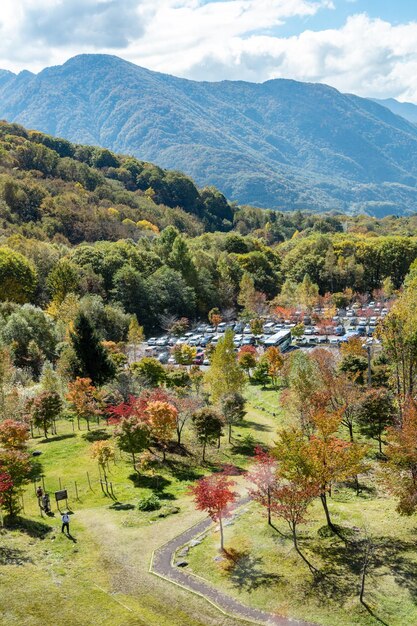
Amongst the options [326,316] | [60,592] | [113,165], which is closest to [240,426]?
[60,592]

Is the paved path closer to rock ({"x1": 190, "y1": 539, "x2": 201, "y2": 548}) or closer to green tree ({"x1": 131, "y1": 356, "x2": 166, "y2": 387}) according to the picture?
rock ({"x1": 190, "y1": 539, "x2": 201, "y2": 548})

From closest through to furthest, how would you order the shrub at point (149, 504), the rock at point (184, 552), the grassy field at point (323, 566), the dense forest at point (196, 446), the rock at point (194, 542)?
the grassy field at point (323, 566) → the dense forest at point (196, 446) → the rock at point (184, 552) → the rock at point (194, 542) → the shrub at point (149, 504)

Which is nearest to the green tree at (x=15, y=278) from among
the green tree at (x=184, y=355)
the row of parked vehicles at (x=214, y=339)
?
the row of parked vehicles at (x=214, y=339)

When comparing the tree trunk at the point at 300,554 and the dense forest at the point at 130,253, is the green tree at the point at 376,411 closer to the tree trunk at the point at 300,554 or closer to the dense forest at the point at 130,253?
the tree trunk at the point at 300,554

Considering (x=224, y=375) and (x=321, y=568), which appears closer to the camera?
(x=321, y=568)

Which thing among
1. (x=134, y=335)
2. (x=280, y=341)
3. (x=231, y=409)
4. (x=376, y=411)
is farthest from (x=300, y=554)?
(x=280, y=341)

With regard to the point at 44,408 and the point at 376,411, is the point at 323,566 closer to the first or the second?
the point at 376,411

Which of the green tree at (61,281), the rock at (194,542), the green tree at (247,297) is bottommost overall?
the rock at (194,542)
